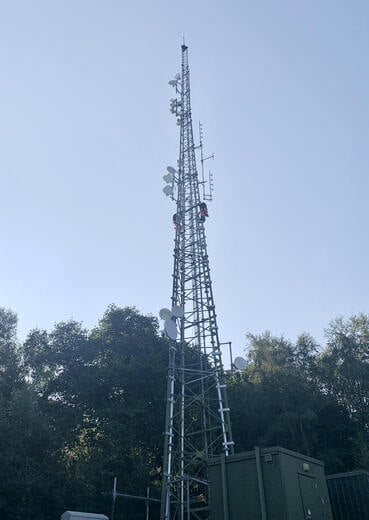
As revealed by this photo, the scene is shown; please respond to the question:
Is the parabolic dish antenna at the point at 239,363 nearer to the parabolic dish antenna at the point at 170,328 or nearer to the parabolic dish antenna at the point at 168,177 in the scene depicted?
the parabolic dish antenna at the point at 170,328

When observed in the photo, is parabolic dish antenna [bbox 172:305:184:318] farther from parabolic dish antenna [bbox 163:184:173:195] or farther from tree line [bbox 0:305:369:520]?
tree line [bbox 0:305:369:520]

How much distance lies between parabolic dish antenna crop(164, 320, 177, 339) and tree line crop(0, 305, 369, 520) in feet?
30.0

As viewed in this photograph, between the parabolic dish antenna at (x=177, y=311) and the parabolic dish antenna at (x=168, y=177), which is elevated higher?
the parabolic dish antenna at (x=168, y=177)

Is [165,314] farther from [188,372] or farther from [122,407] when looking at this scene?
[122,407]

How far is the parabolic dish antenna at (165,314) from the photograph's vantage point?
18.6 metres

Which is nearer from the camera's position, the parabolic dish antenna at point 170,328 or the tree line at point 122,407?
the parabolic dish antenna at point 170,328

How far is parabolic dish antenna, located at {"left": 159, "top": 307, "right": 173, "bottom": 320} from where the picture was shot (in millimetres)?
18641

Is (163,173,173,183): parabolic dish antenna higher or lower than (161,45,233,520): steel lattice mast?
higher

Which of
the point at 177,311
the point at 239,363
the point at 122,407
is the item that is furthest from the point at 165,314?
the point at 122,407

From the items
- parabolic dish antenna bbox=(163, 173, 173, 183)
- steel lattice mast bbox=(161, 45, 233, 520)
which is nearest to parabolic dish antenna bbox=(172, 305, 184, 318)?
steel lattice mast bbox=(161, 45, 233, 520)

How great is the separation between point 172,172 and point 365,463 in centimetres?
1870

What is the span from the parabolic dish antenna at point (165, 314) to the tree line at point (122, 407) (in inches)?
362

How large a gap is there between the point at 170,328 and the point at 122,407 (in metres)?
11.5

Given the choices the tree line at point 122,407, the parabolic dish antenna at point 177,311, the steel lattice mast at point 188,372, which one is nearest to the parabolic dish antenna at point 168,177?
the steel lattice mast at point 188,372
